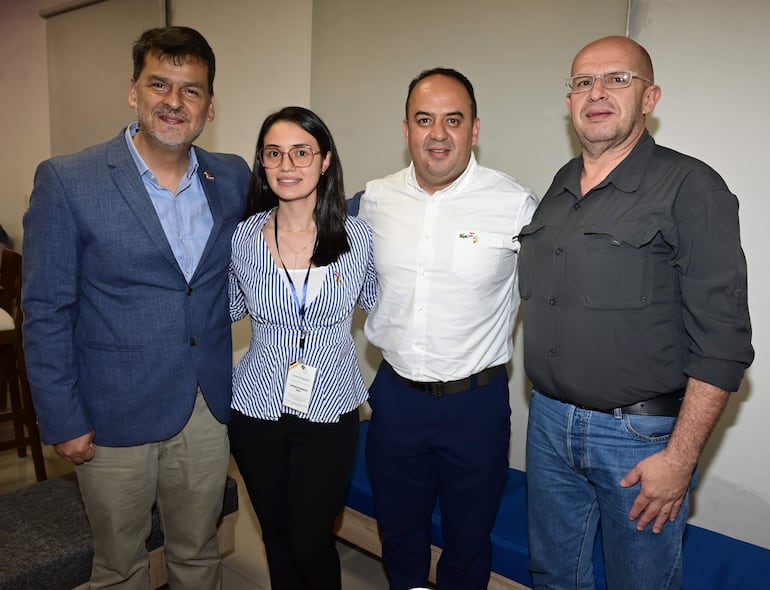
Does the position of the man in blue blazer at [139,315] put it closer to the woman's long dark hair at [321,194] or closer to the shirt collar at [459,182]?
the woman's long dark hair at [321,194]

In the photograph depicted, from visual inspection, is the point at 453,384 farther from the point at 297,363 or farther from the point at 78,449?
the point at 78,449

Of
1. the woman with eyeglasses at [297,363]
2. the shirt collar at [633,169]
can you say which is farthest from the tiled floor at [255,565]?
the shirt collar at [633,169]

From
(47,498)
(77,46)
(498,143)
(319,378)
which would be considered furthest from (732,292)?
(77,46)

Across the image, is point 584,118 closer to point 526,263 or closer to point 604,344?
point 526,263

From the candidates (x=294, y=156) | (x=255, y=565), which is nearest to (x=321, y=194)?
(x=294, y=156)

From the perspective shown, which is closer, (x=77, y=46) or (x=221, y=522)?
(x=221, y=522)

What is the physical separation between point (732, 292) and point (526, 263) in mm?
587

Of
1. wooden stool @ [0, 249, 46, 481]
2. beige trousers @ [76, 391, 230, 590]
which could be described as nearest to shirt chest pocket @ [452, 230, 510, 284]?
beige trousers @ [76, 391, 230, 590]

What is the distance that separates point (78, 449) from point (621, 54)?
77.5 inches

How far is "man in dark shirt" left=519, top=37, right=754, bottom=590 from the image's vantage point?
1425 mm

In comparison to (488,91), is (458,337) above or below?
below

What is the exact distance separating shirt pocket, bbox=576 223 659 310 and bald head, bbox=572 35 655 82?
479 millimetres

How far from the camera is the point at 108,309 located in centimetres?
172

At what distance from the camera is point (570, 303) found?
162cm
